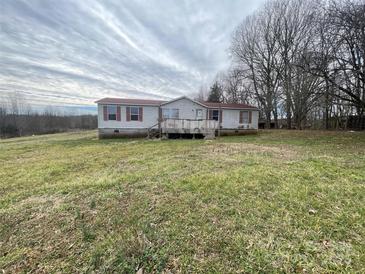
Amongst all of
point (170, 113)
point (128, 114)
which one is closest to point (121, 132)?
point (128, 114)

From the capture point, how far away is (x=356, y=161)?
616cm

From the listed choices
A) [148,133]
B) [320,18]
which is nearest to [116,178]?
[148,133]

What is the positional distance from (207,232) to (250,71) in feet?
88.2

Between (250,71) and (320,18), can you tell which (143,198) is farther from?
(250,71)

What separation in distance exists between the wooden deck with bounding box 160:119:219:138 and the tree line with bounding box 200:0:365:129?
7162mm

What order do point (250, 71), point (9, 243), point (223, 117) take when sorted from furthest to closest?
point (250, 71), point (223, 117), point (9, 243)

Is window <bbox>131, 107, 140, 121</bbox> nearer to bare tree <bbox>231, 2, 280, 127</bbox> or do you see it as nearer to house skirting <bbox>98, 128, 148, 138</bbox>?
house skirting <bbox>98, 128, 148, 138</bbox>

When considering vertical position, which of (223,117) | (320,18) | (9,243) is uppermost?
(320,18)

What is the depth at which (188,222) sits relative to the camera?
9.51 feet

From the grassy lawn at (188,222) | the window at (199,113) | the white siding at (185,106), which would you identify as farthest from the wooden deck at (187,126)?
the grassy lawn at (188,222)

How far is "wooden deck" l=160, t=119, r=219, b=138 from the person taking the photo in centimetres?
1476

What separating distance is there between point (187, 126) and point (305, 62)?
8758mm

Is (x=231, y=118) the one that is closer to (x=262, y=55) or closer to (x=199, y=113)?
(x=199, y=113)

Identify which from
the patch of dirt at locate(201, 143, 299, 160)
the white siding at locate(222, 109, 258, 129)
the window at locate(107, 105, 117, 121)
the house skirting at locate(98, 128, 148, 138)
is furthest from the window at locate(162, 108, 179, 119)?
the patch of dirt at locate(201, 143, 299, 160)
